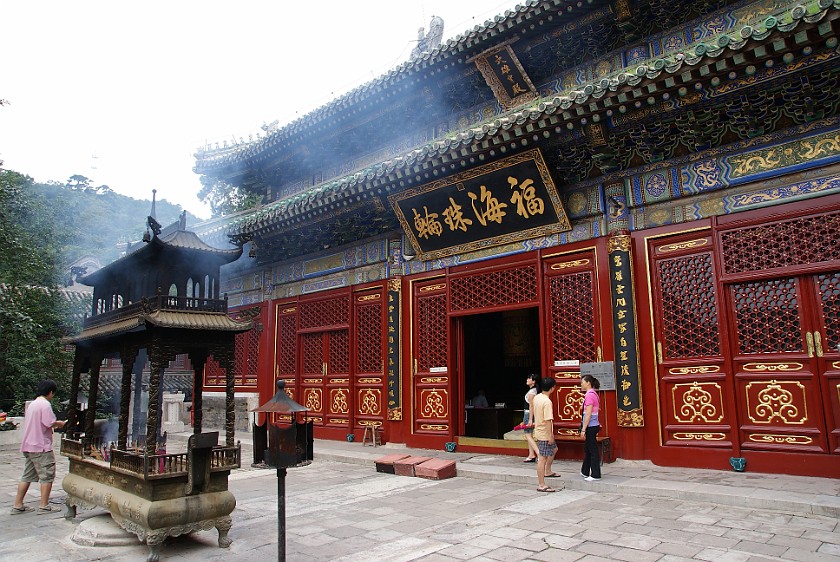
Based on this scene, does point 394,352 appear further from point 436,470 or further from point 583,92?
point 583,92

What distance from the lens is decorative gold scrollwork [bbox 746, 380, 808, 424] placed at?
21.3ft

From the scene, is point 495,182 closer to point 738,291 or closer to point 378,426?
point 738,291

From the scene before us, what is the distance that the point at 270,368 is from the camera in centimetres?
1320

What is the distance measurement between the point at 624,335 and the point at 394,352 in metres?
4.37

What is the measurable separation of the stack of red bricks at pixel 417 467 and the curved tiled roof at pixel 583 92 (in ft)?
14.6

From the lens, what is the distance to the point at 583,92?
23.1 feet

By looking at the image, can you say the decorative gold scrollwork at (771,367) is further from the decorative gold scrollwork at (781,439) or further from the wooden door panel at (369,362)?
the wooden door panel at (369,362)

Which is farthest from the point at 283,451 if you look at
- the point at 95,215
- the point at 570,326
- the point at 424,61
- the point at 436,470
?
the point at 95,215

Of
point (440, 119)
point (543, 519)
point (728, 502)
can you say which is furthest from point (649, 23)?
point (543, 519)

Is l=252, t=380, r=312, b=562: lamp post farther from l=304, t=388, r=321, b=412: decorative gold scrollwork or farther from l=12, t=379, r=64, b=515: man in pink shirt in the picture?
l=304, t=388, r=321, b=412: decorative gold scrollwork

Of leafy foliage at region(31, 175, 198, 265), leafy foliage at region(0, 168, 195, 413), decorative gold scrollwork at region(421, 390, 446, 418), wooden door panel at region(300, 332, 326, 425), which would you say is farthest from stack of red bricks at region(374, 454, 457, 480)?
leafy foliage at region(31, 175, 198, 265)

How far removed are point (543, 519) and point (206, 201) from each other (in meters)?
28.8

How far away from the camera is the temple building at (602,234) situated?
6512mm

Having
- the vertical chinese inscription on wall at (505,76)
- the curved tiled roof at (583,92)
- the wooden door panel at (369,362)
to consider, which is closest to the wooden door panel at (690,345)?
the curved tiled roof at (583,92)
